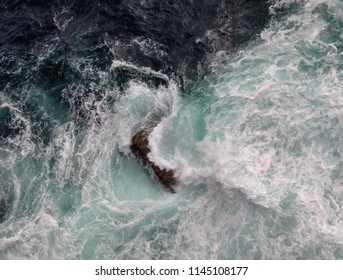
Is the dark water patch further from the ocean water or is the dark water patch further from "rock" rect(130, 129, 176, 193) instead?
"rock" rect(130, 129, 176, 193)

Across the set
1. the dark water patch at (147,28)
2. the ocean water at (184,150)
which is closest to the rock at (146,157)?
the ocean water at (184,150)

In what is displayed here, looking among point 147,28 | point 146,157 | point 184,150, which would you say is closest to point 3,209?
point 146,157

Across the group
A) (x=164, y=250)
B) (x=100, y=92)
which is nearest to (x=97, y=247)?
(x=164, y=250)

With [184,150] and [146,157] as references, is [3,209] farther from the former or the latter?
[184,150]

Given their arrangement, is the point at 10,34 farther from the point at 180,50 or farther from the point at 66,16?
the point at 180,50

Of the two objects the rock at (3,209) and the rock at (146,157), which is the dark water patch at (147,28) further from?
the rock at (3,209)

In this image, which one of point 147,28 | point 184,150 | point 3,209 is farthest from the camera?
point 147,28

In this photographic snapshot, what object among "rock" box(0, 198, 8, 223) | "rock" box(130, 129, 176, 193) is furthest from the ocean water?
"rock" box(130, 129, 176, 193)
